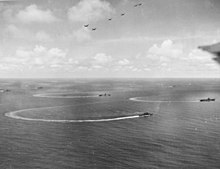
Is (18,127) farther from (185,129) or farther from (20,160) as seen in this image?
(185,129)

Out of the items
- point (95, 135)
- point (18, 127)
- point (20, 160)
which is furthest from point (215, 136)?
point (18, 127)

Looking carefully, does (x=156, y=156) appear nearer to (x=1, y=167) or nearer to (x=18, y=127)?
(x=1, y=167)

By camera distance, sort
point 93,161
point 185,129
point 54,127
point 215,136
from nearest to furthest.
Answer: point 93,161 → point 215,136 → point 185,129 → point 54,127

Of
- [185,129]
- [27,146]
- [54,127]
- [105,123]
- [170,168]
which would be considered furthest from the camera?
[105,123]

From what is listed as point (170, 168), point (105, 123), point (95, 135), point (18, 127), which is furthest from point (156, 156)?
point (18, 127)

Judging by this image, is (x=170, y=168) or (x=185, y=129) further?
(x=185, y=129)

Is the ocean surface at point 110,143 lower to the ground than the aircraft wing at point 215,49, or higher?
lower

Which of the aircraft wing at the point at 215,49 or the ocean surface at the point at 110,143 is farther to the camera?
the ocean surface at the point at 110,143

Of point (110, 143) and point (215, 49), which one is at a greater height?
point (215, 49)

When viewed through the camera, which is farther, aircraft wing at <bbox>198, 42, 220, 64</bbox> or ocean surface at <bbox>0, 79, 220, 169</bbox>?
ocean surface at <bbox>0, 79, 220, 169</bbox>

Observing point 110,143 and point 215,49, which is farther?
point 110,143

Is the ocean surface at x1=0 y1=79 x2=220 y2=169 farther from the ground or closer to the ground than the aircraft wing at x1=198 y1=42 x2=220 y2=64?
closer to the ground
